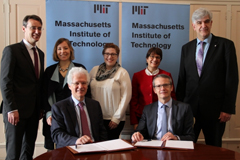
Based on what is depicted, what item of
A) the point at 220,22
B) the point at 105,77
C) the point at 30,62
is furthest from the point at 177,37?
the point at 30,62

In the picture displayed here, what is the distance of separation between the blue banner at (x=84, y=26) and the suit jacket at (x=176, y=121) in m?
1.53

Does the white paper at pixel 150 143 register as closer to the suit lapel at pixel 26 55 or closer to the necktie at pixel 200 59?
the necktie at pixel 200 59

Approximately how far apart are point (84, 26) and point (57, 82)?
120 centimetres

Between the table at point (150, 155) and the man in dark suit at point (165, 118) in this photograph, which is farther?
the man in dark suit at point (165, 118)

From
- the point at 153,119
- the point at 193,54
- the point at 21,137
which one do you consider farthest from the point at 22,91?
the point at 193,54

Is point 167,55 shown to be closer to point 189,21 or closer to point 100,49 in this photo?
point 189,21

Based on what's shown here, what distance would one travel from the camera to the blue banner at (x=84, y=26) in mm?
3430

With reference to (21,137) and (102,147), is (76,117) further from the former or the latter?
(21,137)

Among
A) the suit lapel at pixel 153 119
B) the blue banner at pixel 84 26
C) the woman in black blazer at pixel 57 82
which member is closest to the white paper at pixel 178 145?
the suit lapel at pixel 153 119

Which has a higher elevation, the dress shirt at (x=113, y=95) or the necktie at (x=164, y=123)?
the dress shirt at (x=113, y=95)

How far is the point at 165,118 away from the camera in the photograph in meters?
2.25

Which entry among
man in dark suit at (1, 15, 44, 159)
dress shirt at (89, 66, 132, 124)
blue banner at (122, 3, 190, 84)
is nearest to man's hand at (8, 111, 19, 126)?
man in dark suit at (1, 15, 44, 159)

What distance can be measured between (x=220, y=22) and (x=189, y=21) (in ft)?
1.75

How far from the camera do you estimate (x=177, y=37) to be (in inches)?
142
